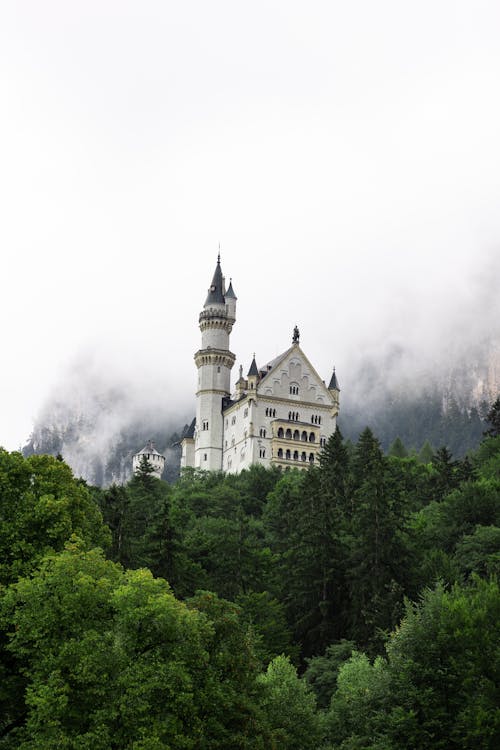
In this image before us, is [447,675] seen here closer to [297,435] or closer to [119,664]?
[119,664]

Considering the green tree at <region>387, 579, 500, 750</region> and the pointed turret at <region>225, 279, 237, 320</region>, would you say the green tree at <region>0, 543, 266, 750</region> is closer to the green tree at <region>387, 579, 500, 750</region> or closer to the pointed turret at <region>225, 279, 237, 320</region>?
the green tree at <region>387, 579, 500, 750</region>

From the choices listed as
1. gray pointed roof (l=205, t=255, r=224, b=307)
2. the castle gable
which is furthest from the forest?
gray pointed roof (l=205, t=255, r=224, b=307)

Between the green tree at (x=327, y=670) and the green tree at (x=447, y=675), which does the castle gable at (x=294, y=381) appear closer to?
Answer: the green tree at (x=327, y=670)

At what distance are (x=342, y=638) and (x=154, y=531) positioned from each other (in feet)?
33.5

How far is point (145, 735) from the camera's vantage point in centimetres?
3022

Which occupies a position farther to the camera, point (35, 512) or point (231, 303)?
point (231, 303)

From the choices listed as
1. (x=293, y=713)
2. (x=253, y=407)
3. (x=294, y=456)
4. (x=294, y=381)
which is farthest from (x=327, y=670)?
(x=294, y=381)

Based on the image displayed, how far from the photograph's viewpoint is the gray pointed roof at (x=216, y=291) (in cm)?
12681

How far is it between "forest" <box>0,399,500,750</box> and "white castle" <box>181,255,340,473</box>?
5851cm

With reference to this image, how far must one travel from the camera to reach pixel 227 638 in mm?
34719

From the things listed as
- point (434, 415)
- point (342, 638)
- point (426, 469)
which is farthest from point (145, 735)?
point (434, 415)

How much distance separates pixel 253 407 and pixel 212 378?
892cm

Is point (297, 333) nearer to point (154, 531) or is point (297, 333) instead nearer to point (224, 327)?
point (224, 327)

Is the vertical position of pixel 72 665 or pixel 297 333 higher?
pixel 297 333
